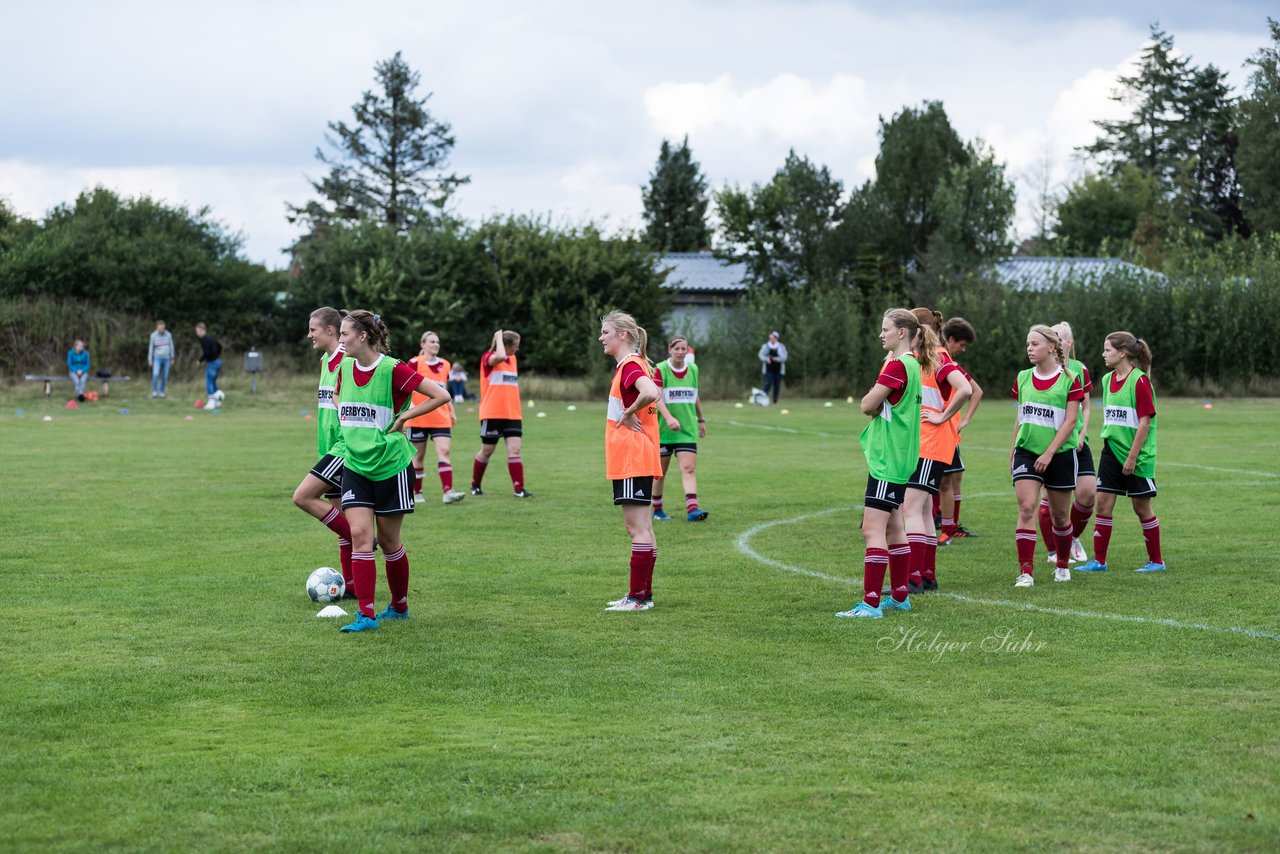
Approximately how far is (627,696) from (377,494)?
2.46m

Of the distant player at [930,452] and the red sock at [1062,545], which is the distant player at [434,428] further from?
the red sock at [1062,545]

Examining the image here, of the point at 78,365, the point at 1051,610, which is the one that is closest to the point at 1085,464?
the point at 1051,610

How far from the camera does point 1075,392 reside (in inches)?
403

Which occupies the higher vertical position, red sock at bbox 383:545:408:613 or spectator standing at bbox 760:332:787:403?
spectator standing at bbox 760:332:787:403

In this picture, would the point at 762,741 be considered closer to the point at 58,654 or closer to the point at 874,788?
the point at 874,788

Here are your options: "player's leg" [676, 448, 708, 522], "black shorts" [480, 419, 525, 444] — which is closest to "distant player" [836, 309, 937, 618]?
"player's leg" [676, 448, 708, 522]

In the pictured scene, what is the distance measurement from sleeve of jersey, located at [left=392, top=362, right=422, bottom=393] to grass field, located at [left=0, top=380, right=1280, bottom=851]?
1.51 metres

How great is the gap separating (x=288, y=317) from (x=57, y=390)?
8913mm

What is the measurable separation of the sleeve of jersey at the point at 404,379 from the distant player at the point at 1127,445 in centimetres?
537

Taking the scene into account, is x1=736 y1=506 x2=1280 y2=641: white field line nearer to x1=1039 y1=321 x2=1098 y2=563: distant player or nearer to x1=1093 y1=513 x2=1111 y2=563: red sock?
x1=1039 y1=321 x2=1098 y2=563: distant player

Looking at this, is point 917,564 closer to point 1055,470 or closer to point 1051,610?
point 1051,610

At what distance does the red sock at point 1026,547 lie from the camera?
10.1 meters

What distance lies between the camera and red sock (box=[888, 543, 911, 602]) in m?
9.16

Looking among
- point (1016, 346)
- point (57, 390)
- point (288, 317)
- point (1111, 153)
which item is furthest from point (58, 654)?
point (1111, 153)
